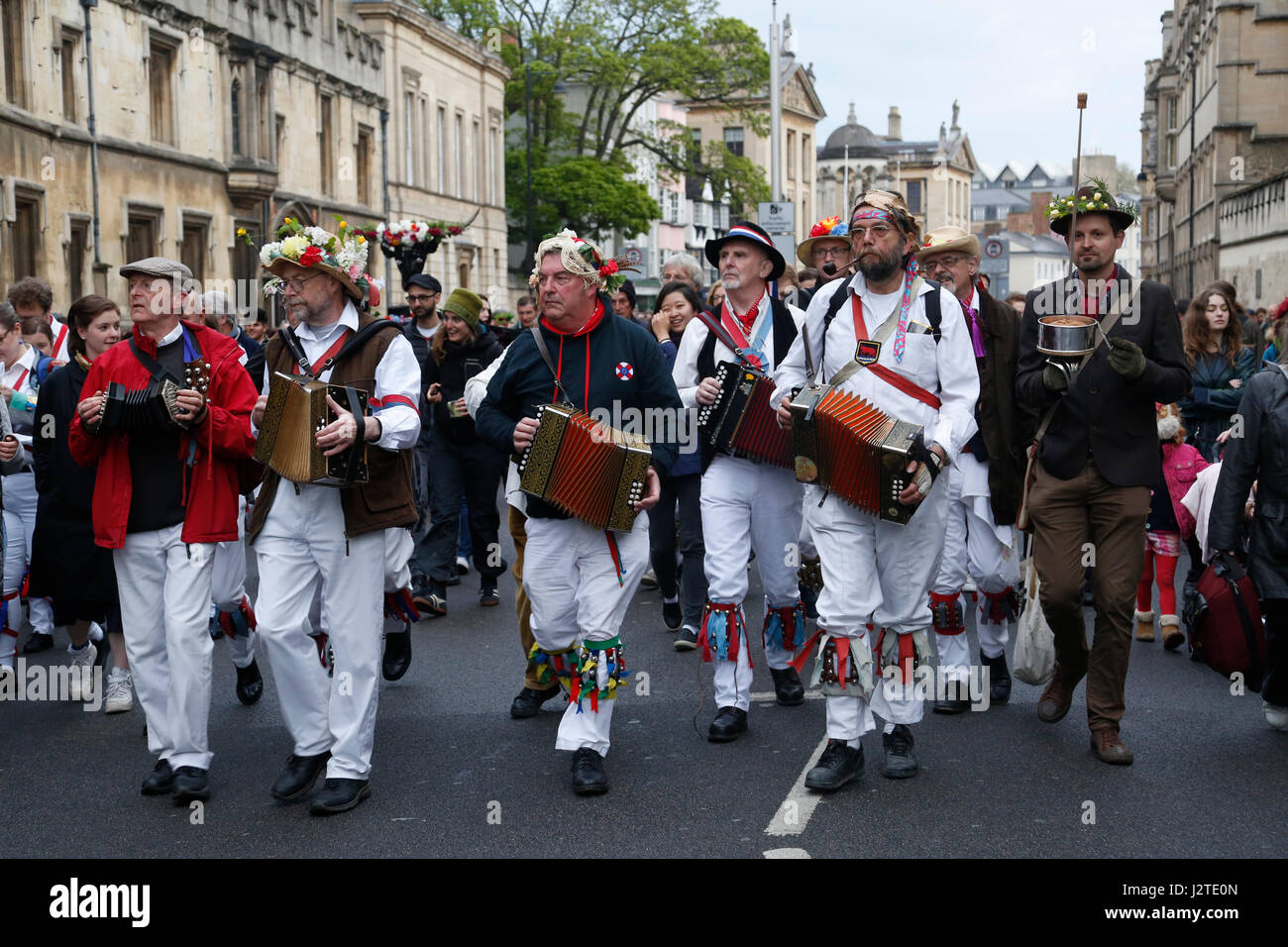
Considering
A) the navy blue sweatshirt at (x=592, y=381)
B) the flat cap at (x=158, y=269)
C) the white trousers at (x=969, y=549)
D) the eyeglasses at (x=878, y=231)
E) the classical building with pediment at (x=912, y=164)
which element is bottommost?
the white trousers at (x=969, y=549)

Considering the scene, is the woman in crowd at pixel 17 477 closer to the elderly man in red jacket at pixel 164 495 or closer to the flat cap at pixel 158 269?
the elderly man in red jacket at pixel 164 495

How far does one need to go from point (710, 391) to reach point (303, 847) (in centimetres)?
296

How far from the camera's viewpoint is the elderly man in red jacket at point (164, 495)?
21.3 ft

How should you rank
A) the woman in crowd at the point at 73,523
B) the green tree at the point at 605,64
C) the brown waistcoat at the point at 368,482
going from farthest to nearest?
the green tree at the point at 605,64, the woman in crowd at the point at 73,523, the brown waistcoat at the point at 368,482

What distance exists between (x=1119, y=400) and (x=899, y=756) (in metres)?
1.85

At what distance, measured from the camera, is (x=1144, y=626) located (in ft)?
32.6

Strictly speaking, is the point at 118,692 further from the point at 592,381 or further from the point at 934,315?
the point at 934,315

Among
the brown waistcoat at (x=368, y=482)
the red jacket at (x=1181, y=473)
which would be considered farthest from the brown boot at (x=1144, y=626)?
the brown waistcoat at (x=368, y=482)

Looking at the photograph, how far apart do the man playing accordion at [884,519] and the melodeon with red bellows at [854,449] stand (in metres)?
0.09

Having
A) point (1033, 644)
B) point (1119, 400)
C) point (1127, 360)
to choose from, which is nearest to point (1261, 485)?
point (1119, 400)

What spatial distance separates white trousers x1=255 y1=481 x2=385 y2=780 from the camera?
20.8ft

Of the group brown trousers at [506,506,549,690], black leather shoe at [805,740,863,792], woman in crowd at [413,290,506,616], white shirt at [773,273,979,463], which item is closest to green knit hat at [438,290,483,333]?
woman in crowd at [413,290,506,616]

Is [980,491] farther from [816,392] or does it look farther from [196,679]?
[196,679]
